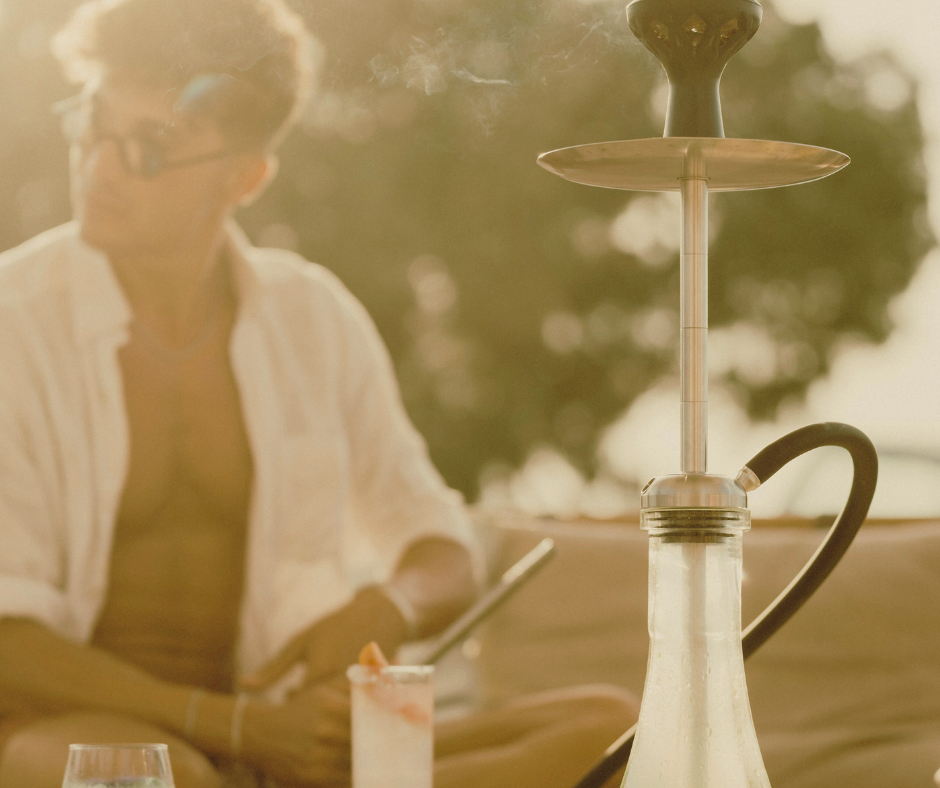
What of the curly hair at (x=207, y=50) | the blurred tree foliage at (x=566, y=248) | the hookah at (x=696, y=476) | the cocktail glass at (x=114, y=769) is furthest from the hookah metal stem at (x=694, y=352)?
the blurred tree foliage at (x=566, y=248)

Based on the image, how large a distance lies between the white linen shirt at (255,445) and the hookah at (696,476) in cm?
130

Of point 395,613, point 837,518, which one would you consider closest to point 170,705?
point 395,613

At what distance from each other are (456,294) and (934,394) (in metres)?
2.53

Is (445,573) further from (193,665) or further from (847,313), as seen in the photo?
(847,313)

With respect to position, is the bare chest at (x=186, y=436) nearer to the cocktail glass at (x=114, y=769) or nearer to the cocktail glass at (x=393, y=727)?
the cocktail glass at (x=393, y=727)

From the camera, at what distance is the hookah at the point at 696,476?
19.7 inches

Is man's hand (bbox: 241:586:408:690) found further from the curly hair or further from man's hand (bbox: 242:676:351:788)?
the curly hair

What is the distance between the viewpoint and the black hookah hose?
0.56m

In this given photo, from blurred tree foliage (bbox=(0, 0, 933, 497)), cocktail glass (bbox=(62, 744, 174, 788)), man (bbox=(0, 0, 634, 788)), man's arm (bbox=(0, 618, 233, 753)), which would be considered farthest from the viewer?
blurred tree foliage (bbox=(0, 0, 933, 497))

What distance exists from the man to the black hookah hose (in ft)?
3.67

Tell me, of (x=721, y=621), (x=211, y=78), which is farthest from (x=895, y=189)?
(x=721, y=621)

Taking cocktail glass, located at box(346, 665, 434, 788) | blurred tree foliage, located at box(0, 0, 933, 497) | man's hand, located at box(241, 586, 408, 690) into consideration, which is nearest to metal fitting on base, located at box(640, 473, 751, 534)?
cocktail glass, located at box(346, 665, 434, 788)

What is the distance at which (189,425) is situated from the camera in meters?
1.98

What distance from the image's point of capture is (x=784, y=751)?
177 centimetres
